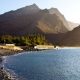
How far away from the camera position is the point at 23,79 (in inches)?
2566

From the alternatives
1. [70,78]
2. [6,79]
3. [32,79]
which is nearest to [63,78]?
[70,78]

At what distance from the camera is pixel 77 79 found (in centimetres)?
6725

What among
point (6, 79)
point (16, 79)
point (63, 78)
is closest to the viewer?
point (6, 79)

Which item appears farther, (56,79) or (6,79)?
(56,79)

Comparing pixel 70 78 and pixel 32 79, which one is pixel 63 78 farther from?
pixel 32 79

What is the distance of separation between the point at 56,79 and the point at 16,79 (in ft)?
28.8

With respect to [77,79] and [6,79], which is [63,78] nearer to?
[77,79]

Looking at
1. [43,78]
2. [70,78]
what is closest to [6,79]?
[43,78]

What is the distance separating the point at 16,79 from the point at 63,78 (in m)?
11.0

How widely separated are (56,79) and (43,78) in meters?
2.93

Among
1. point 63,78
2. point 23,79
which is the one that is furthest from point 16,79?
point 63,78

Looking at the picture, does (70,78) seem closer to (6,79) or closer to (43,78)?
(43,78)

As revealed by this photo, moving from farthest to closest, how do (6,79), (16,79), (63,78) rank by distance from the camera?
(63,78) < (16,79) < (6,79)

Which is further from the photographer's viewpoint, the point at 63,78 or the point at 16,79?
the point at 63,78
